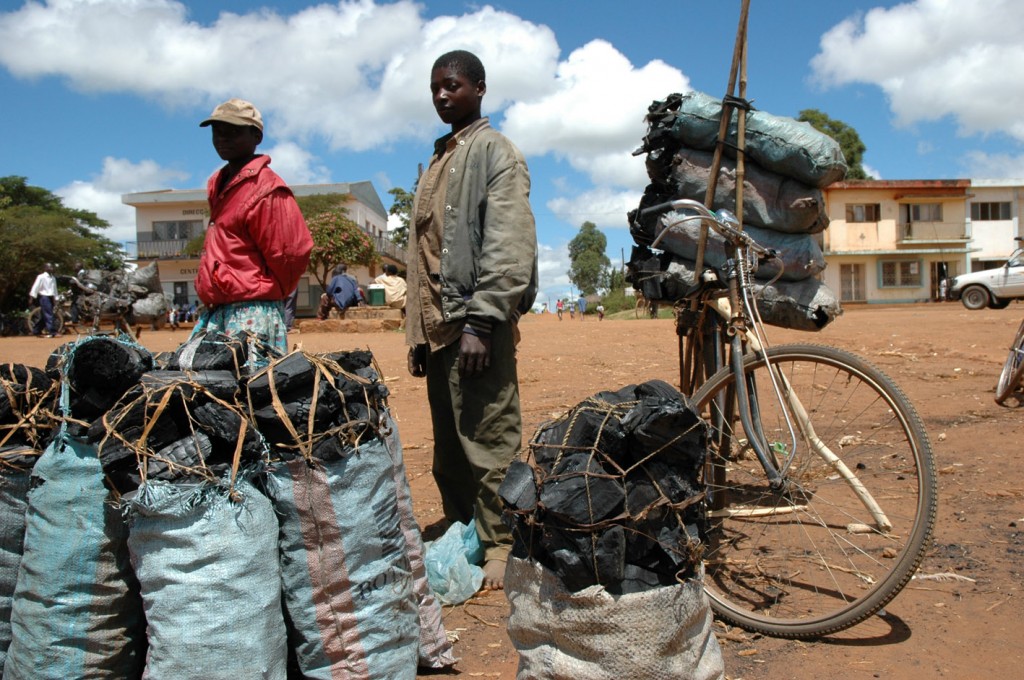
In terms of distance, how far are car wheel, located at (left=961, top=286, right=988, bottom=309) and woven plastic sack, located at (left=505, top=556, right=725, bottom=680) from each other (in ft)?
79.0

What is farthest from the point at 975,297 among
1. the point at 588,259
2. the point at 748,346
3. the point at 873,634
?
the point at 588,259

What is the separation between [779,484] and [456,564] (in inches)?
50.0

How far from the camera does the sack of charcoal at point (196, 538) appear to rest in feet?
6.37

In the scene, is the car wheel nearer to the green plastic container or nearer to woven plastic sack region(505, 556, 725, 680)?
the green plastic container

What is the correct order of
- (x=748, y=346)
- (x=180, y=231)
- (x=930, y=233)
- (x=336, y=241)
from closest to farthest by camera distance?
(x=748, y=346)
(x=336, y=241)
(x=930, y=233)
(x=180, y=231)

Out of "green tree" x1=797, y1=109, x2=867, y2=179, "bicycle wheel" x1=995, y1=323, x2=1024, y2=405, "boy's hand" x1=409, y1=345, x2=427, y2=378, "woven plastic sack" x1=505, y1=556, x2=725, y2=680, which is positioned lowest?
"woven plastic sack" x1=505, y1=556, x2=725, y2=680

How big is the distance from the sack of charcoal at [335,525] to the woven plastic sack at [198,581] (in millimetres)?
144

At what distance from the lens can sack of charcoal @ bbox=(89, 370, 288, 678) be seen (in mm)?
1941

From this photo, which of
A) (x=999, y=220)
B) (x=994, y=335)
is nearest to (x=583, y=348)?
(x=994, y=335)

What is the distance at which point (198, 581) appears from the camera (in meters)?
1.95

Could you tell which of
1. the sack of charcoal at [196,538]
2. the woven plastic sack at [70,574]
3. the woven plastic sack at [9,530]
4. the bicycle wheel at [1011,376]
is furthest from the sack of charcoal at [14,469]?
the bicycle wheel at [1011,376]

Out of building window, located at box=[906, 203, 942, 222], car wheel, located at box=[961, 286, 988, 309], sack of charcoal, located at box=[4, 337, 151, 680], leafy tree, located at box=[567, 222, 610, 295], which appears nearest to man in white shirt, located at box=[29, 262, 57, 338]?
sack of charcoal, located at box=[4, 337, 151, 680]

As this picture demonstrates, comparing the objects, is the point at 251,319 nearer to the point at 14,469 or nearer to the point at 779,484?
the point at 14,469

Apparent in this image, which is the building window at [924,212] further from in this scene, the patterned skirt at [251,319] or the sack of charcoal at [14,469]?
the sack of charcoal at [14,469]
